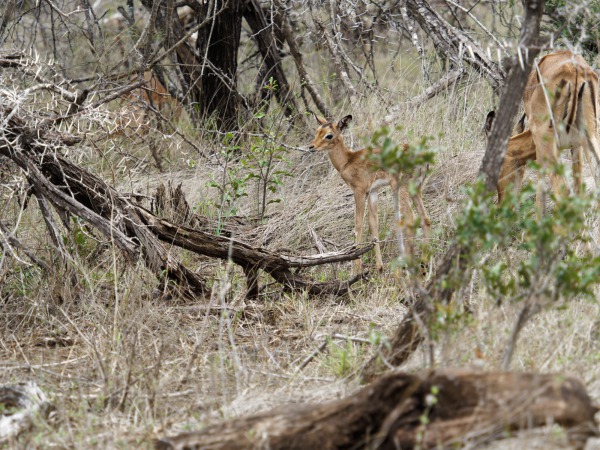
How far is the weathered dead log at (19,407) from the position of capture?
3.41 m

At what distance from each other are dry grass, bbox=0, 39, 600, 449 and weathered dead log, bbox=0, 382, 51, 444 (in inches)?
2.2

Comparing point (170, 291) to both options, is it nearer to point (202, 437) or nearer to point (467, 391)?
point (202, 437)

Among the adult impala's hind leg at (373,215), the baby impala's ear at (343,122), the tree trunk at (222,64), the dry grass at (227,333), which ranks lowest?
the dry grass at (227,333)

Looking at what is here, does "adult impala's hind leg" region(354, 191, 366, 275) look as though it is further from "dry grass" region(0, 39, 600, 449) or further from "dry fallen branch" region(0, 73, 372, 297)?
"dry fallen branch" region(0, 73, 372, 297)

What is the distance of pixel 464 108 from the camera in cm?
778

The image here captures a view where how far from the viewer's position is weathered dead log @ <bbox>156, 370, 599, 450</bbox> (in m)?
2.75

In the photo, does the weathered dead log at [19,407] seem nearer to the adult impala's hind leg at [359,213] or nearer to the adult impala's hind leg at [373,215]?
the adult impala's hind leg at [359,213]

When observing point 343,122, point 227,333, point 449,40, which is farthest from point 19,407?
point 449,40

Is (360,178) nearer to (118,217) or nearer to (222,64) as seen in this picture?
(118,217)

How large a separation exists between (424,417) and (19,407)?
5.66 feet

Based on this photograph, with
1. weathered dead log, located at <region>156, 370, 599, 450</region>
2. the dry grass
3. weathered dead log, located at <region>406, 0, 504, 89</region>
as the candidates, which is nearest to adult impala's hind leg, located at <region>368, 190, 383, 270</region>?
the dry grass

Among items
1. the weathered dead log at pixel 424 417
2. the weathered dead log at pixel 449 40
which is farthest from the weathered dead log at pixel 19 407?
the weathered dead log at pixel 449 40

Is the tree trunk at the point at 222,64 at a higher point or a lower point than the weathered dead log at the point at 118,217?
higher

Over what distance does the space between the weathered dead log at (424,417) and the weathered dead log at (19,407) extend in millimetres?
661
